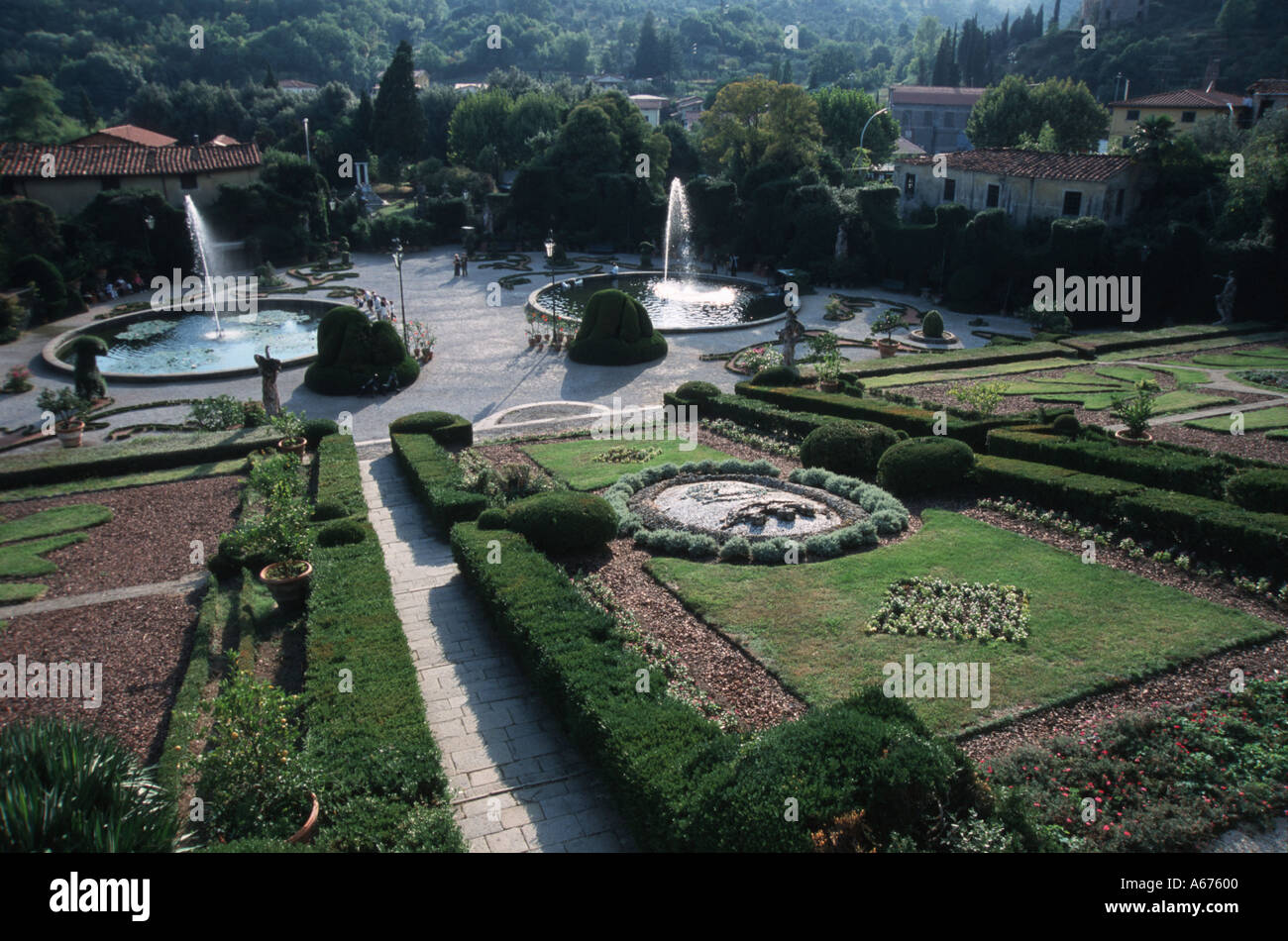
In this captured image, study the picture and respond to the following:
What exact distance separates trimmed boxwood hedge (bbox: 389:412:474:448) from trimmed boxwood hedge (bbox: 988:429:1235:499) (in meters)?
13.4

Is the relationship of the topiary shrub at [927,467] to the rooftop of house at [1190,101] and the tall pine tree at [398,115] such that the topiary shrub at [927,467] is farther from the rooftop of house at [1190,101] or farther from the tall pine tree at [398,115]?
the tall pine tree at [398,115]

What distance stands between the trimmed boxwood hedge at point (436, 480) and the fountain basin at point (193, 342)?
12991mm

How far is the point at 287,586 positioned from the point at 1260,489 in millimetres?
17044

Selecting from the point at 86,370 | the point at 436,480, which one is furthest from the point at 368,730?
the point at 86,370

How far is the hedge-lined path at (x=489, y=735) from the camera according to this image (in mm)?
9602

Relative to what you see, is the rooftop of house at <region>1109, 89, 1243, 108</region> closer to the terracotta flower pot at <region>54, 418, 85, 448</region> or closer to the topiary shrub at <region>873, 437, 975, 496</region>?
the topiary shrub at <region>873, 437, 975, 496</region>

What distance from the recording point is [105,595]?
15.7 m

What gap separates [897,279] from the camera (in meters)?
47.7

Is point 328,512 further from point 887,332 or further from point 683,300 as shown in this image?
point 683,300

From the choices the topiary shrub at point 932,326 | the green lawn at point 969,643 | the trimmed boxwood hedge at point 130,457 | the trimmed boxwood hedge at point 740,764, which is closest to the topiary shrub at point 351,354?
the trimmed boxwood hedge at point 130,457

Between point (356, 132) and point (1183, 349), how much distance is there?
64046 millimetres

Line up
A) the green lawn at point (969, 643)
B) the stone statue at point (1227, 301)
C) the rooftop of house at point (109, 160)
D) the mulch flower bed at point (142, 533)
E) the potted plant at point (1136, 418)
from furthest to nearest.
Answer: the rooftop of house at point (109, 160)
the stone statue at point (1227, 301)
the potted plant at point (1136, 418)
the mulch flower bed at point (142, 533)
the green lawn at point (969, 643)

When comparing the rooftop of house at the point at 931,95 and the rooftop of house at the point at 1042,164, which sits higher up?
the rooftop of house at the point at 931,95

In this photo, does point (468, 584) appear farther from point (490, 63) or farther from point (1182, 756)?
point (490, 63)
